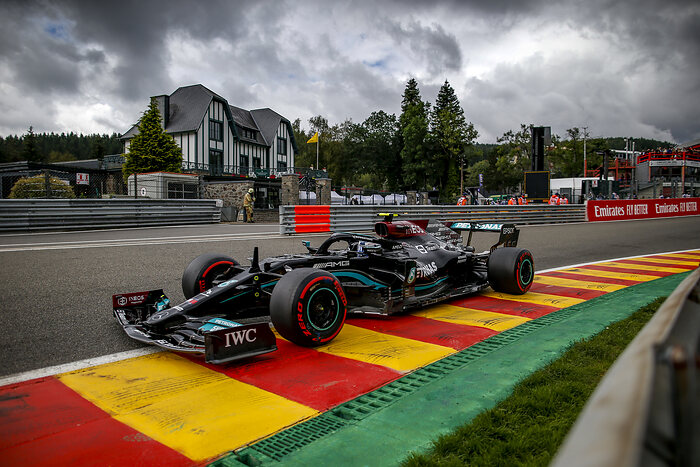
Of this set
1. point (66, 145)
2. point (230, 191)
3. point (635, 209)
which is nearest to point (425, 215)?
point (635, 209)

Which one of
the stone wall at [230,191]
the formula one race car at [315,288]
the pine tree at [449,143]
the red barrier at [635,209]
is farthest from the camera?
the pine tree at [449,143]

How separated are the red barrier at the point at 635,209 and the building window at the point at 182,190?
21437mm

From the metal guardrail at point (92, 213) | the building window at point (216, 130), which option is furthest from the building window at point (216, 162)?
the metal guardrail at point (92, 213)

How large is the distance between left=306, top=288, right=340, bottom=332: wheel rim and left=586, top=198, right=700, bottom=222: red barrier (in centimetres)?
2236

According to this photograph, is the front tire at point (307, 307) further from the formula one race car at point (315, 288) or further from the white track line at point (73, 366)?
Result: the white track line at point (73, 366)

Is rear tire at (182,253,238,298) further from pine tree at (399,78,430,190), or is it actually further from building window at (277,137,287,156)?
pine tree at (399,78,430,190)

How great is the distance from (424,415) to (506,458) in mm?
638

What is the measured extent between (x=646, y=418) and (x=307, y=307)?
3.38 m

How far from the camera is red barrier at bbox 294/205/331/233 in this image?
567 inches

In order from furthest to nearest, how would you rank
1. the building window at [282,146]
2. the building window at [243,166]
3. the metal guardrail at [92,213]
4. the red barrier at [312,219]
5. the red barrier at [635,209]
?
the building window at [282,146], the building window at [243,166], the red barrier at [635,209], the metal guardrail at [92,213], the red barrier at [312,219]

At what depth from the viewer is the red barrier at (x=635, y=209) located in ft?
78.0

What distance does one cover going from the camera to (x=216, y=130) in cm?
4138

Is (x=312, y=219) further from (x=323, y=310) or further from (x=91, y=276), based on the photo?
(x=323, y=310)

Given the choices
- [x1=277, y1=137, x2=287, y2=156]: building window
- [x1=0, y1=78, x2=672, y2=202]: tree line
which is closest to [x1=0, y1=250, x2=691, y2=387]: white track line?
[x1=277, y1=137, x2=287, y2=156]: building window
